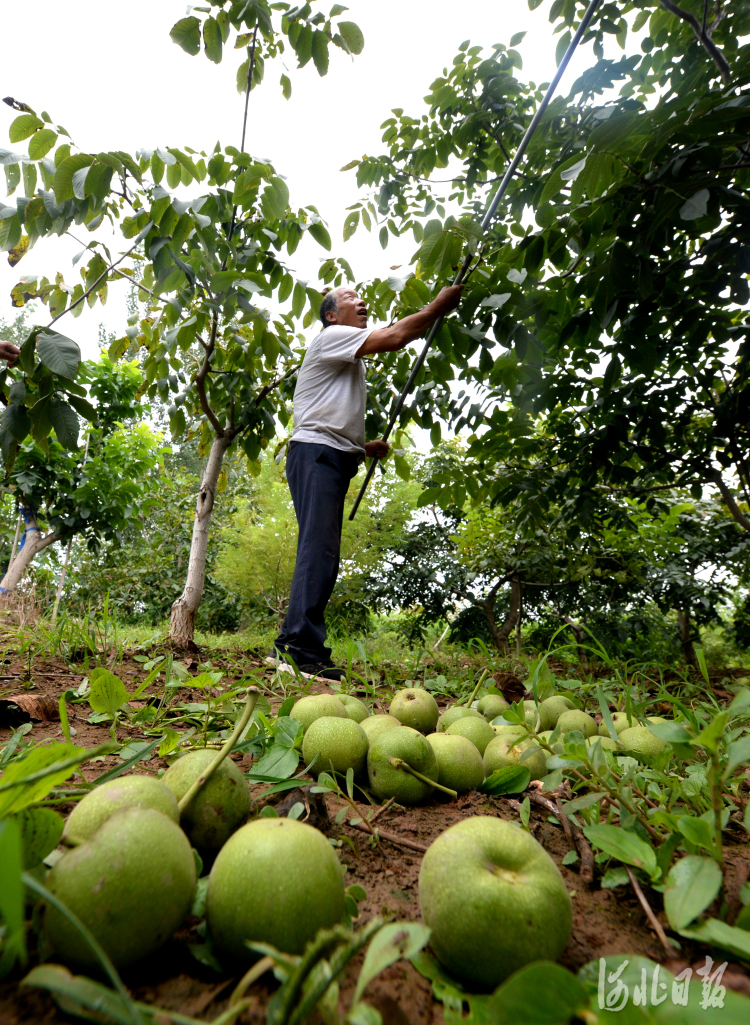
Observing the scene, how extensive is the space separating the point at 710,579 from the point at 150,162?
261 inches

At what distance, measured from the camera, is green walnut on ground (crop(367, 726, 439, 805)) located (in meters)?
1.24

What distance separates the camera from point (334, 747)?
1.27m

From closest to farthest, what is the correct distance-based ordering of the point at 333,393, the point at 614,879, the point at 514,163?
the point at 614,879 → the point at 514,163 → the point at 333,393

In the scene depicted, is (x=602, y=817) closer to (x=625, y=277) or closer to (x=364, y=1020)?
(x=364, y=1020)

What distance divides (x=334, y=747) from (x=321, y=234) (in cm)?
322

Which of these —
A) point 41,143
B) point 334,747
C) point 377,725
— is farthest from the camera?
point 41,143

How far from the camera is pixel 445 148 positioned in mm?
4098

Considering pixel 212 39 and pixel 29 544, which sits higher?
pixel 212 39

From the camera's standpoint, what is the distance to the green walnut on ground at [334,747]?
4.18 feet

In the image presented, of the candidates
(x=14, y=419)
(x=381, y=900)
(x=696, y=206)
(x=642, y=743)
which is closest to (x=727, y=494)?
(x=696, y=206)

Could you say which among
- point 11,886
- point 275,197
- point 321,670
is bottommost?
point 321,670

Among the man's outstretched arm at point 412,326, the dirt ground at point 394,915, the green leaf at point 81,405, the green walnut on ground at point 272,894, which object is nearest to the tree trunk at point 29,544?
the green leaf at point 81,405

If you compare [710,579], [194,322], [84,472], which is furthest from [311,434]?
[84,472]

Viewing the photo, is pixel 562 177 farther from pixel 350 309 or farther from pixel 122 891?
pixel 350 309
